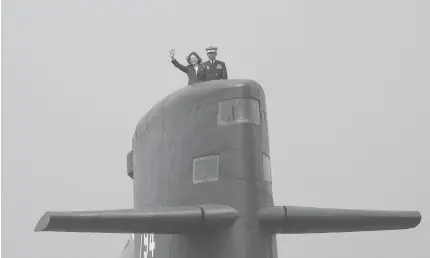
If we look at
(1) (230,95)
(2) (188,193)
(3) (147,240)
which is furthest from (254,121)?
(3) (147,240)

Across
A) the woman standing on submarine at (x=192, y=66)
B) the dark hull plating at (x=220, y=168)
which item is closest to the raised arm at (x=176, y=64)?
the woman standing on submarine at (x=192, y=66)

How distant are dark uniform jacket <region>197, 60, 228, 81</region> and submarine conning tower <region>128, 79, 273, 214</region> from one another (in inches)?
26.3

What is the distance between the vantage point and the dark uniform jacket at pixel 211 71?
28.7ft

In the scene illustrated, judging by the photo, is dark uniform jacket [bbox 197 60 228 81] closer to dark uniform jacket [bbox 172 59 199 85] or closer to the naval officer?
the naval officer

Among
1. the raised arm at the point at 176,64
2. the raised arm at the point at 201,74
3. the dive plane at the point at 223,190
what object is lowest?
the dive plane at the point at 223,190

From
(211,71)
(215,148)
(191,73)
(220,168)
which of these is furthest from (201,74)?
(220,168)

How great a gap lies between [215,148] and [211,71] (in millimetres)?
1679

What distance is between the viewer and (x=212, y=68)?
878 centimetres

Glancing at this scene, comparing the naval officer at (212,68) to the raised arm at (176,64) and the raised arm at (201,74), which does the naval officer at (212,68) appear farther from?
the raised arm at (176,64)

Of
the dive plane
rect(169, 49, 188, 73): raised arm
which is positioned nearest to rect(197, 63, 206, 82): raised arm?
rect(169, 49, 188, 73): raised arm

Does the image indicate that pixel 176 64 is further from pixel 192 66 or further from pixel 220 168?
pixel 220 168

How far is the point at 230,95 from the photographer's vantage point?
24.7ft

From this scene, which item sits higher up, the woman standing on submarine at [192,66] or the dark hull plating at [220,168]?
the woman standing on submarine at [192,66]

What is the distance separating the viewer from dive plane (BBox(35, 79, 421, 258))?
6938mm
